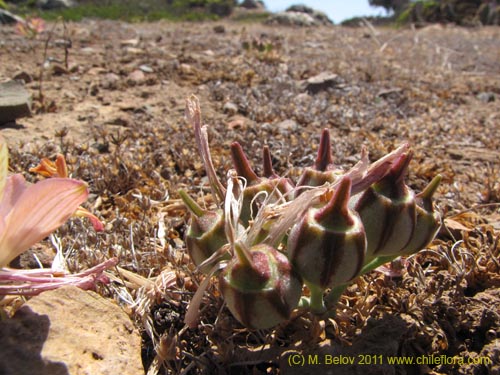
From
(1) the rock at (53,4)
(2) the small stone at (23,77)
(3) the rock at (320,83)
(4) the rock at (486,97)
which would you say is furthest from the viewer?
(1) the rock at (53,4)

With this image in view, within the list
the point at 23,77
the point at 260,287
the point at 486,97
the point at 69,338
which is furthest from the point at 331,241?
the point at 486,97

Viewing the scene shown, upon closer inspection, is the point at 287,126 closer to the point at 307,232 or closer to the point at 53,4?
the point at 307,232

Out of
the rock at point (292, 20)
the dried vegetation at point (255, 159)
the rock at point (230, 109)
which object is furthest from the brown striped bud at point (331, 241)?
the rock at point (292, 20)

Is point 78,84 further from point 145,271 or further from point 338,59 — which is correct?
A: point 338,59

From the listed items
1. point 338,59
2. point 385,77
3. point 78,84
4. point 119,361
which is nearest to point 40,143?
point 78,84

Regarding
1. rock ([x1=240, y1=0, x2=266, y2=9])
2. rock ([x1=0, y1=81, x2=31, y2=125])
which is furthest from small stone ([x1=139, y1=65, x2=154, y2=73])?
rock ([x1=240, y1=0, x2=266, y2=9])

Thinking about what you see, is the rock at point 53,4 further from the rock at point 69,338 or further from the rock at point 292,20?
the rock at point 69,338
